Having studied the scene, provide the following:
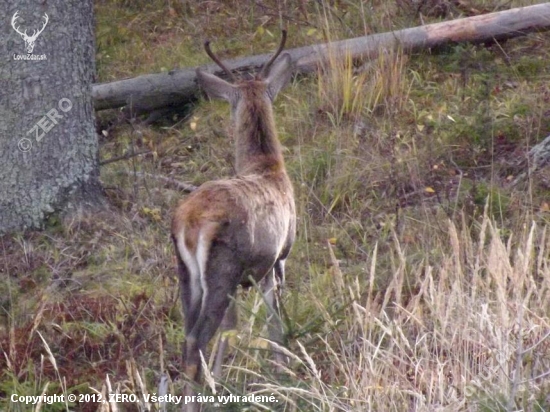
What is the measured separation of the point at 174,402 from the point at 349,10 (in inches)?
245

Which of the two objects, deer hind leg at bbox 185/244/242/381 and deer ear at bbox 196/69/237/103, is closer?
deer hind leg at bbox 185/244/242/381

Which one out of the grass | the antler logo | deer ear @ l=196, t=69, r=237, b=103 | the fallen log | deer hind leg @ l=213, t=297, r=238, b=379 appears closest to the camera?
the grass

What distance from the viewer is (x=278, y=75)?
22.5 ft

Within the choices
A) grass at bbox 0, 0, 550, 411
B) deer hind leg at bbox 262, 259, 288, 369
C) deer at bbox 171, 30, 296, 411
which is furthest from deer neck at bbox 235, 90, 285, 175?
grass at bbox 0, 0, 550, 411

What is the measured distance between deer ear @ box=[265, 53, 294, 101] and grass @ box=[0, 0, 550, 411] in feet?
3.54

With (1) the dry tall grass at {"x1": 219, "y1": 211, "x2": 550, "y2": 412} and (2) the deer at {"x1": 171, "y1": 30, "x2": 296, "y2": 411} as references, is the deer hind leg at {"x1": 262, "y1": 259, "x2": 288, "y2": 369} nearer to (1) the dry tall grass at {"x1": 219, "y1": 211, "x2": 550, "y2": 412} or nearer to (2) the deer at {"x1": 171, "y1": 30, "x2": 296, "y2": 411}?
(2) the deer at {"x1": 171, "y1": 30, "x2": 296, "y2": 411}

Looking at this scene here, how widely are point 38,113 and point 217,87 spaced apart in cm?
168

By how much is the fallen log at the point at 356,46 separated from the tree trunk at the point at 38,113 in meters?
1.95

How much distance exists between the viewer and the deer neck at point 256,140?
6.30 m

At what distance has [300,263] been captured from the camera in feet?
23.3

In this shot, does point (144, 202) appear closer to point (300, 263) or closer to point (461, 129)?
point (300, 263)

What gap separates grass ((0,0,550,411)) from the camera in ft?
16.4

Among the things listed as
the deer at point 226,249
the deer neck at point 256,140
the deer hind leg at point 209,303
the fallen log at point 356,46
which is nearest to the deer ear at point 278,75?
the deer neck at point 256,140

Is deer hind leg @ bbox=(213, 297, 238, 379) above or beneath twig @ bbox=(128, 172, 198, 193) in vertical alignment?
above
